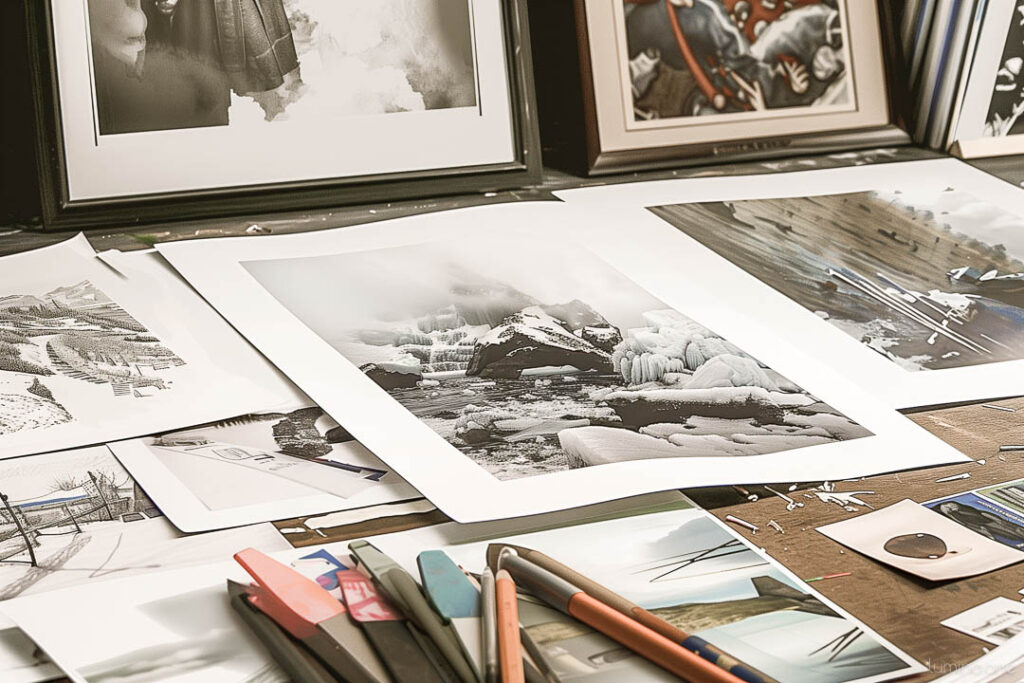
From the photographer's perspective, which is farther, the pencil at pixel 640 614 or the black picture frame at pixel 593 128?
the black picture frame at pixel 593 128

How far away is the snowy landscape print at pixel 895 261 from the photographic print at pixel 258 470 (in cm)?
38

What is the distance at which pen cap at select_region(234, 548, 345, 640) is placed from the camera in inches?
17.3

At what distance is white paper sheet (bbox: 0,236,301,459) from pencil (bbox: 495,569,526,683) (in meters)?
0.26

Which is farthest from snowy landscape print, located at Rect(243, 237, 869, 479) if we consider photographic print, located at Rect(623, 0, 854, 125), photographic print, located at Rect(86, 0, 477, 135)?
photographic print, located at Rect(623, 0, 854, 125)

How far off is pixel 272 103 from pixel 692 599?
0.69 meters

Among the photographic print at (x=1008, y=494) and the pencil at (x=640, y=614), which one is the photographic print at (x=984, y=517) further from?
the pencil at (x=640, y=614)

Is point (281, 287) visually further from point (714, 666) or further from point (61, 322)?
point (714, 666)

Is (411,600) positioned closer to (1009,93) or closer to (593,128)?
(593,128)

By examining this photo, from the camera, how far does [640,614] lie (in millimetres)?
451

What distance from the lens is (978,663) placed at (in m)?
0.44

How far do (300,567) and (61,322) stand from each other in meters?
0.36

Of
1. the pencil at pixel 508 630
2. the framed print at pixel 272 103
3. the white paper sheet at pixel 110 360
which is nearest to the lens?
the pencil at pixel 508 630

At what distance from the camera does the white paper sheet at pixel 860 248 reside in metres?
0.73

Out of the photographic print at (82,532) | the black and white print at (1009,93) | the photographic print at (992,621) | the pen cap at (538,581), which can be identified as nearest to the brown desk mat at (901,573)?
the photographic print at (992,621)
